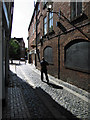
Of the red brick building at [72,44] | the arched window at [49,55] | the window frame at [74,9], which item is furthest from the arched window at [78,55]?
the arched window at [49,55]

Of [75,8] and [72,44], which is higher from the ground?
[75,8]

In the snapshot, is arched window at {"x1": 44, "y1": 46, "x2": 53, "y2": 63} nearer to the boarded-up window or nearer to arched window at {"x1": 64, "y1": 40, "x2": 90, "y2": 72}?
arched window at {"x1": 64, "y1": 40, "x2": 90, "y2": 72}

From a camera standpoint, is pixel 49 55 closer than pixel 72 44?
No

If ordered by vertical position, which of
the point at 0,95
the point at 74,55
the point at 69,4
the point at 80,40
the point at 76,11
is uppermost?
the point at 69,4

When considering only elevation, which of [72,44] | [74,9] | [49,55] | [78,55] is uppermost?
[74,9]

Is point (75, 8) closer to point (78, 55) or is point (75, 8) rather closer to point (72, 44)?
point (72, 44)

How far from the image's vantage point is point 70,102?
4453 mm

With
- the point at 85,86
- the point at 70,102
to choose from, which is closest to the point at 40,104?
the point at 70,102

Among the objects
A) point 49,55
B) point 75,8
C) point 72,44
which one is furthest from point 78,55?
point 49,55

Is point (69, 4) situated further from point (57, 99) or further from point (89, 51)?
point (57, 99)

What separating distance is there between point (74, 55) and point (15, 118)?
495 centimetres

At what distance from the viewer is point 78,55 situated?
21.2 feet

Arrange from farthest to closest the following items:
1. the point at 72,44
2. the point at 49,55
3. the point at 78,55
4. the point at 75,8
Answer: the point at 49,55
the point at 72,44
the point at 75,8
the point at 78,55

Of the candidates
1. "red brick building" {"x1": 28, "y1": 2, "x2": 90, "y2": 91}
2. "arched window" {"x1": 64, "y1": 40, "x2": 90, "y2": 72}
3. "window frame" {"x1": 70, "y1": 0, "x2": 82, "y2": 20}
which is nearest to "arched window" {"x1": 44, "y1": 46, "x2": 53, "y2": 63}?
"red brick building" {"x1": 28, "y1": 2, "x2": 90, "y2": 91}
